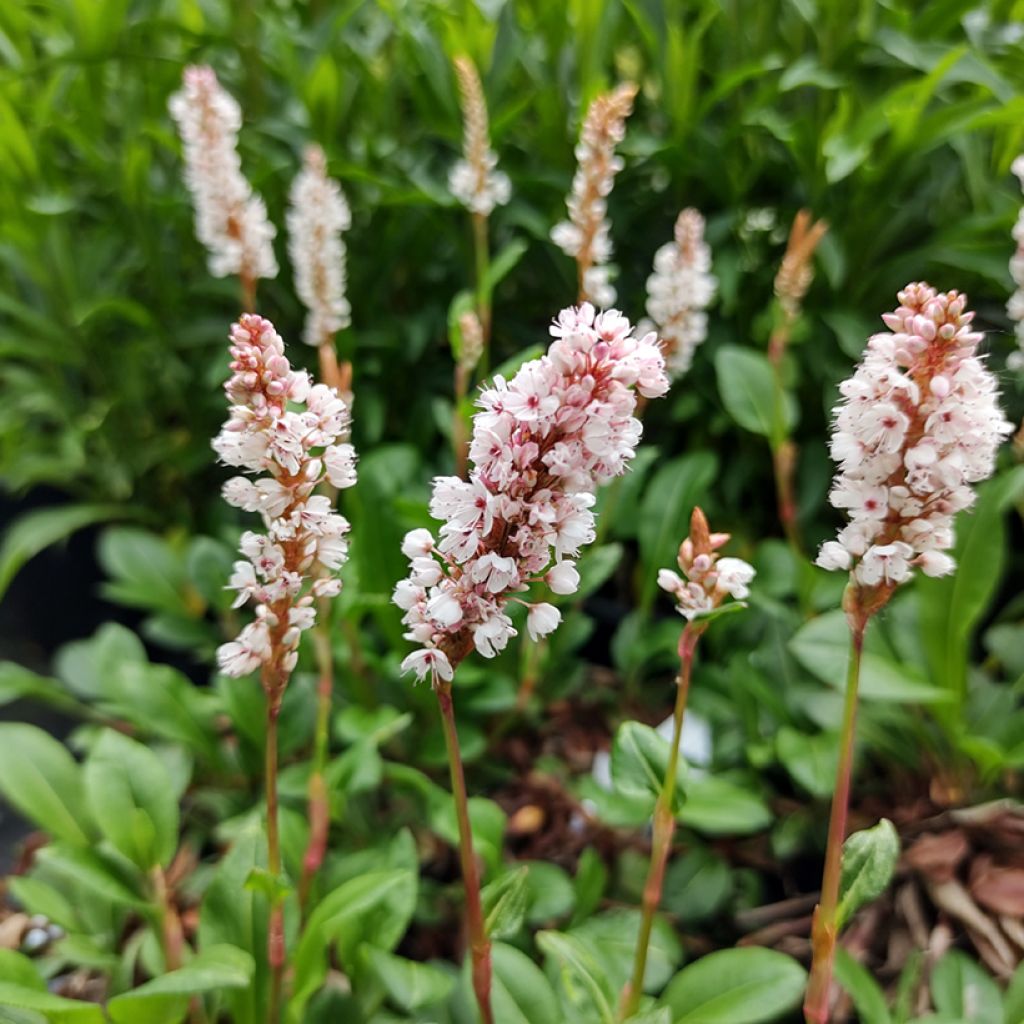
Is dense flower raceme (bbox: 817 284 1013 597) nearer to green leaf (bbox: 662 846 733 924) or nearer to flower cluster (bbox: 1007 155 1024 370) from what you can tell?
flower cluster (bbox: 1007 155 1024 370)

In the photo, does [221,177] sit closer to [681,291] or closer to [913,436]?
[681,291]

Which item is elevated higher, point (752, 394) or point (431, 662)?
point (752, 394)

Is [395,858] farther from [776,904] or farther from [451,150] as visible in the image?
[451,150]

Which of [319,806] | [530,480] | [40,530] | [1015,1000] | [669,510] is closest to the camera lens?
[530,480]

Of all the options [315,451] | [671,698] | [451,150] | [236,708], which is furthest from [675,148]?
[236,708]

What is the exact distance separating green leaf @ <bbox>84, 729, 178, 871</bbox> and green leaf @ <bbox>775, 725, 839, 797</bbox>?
33.8 inches

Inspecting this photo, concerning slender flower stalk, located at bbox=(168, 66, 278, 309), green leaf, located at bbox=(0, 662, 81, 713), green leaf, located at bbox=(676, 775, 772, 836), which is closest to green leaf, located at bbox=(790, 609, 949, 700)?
green leaf, located at bbox=(676, 775, 772, 836)

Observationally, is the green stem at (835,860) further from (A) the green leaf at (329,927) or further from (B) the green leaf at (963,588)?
(B) the green leaf at (963,588)

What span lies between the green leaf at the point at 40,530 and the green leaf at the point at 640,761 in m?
1.65

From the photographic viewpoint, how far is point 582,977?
0.82 meters

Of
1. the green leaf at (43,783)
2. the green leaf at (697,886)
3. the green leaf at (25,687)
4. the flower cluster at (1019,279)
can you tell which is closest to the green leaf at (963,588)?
the flower cluster at (1019,279)

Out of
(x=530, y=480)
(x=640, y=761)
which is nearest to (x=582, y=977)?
(x=640, y=761)

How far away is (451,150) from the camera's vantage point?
1997mm

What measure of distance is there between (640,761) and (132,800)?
70cm
